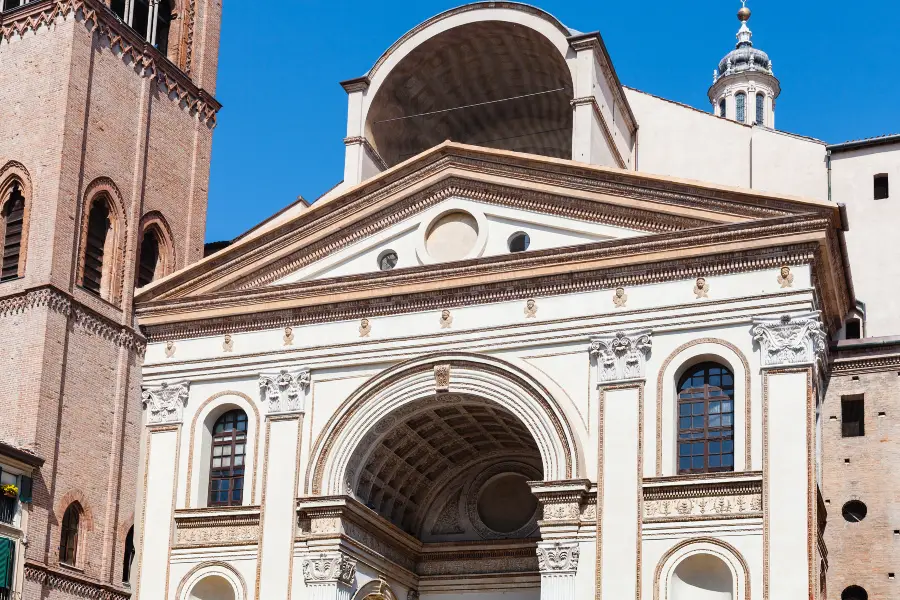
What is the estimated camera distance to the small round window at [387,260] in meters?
28.2

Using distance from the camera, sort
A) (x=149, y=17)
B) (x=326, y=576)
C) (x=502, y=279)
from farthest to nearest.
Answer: (x=149, y=17) < (x=502, y=279) < (x=326, y=576)

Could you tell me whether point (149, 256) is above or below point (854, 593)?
above

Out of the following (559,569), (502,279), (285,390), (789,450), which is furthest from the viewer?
(285,390)

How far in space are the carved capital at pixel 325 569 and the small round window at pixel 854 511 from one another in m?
10.0

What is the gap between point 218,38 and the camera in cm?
3750

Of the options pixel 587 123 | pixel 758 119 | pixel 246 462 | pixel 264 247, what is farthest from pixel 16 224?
pixel 758 119

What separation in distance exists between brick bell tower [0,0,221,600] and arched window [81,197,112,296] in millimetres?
40

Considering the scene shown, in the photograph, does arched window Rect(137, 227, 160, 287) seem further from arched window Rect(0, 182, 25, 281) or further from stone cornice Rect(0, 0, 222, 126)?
stone cornice Rect(0, 0, 222, 126)

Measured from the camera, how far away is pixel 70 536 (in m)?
30.1

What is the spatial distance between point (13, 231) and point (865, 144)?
19.8 m

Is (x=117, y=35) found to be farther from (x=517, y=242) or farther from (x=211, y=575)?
(x=211, y=575)

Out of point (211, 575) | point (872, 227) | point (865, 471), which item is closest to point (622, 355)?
point (865, 471)

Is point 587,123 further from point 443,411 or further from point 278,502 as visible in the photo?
point 278,502

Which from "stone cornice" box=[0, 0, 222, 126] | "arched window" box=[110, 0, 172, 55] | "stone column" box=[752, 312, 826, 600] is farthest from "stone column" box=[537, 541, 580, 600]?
"arched window" box=[110, 0, 172, 55]
